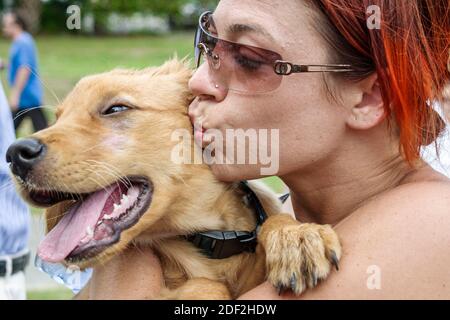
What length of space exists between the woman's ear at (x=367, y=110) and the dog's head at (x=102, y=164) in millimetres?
757

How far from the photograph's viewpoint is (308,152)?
8.63ft

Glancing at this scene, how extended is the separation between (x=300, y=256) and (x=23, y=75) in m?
10.9

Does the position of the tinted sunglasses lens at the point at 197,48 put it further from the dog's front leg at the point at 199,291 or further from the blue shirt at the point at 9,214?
the blue shirt at the point at 9,214

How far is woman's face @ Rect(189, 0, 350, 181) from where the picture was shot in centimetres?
254

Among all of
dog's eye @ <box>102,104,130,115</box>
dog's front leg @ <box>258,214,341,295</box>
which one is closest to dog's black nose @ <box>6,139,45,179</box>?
dog's eye @ <box>102,104,130,115</box>

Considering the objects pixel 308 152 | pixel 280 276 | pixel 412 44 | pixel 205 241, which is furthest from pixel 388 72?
pixel 205 241

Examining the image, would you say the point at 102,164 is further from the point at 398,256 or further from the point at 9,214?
the point at 9,214

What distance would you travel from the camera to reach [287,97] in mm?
2574

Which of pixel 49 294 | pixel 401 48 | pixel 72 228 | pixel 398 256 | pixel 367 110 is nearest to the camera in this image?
pixel 398 256

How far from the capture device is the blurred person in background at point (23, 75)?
12250mm

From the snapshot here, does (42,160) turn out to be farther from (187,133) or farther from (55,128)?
(187,133)

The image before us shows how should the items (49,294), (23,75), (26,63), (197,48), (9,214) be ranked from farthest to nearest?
(23,75), (26,63), (49,294), (9,214), (197,48)

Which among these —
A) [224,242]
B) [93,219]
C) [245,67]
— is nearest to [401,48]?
[245,67]

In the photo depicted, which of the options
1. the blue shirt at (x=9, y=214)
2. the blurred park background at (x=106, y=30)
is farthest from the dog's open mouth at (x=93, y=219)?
the blurred park background at (x=106, y=30)
